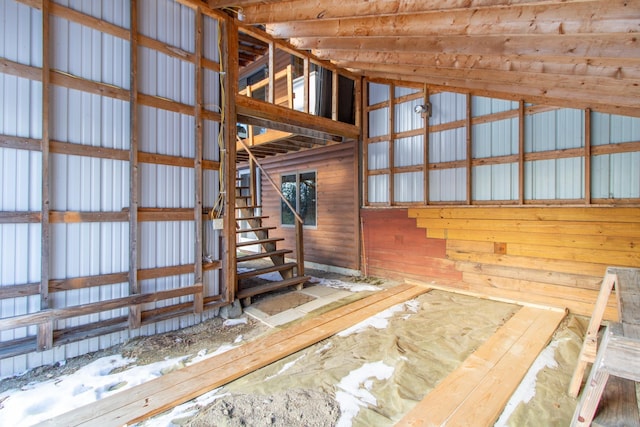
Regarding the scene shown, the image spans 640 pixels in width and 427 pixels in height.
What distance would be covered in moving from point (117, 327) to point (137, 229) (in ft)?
3.37

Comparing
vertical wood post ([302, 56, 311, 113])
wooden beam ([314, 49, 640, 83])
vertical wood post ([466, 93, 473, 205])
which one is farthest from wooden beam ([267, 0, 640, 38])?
vertical wood post ([466, 93, 473, 205])

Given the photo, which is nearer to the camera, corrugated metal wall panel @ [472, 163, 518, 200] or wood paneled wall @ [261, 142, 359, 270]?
corrugated metal wall panel @ [472, 163, 518, 200]

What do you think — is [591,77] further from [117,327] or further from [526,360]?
[117,327]

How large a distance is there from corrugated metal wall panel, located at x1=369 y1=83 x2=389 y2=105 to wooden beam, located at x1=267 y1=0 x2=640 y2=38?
8.13 ft

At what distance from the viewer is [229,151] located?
398cm

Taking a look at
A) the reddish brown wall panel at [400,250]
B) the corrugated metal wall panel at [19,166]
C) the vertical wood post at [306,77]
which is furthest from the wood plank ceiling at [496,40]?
the reddish brown wall panel at [400,250]

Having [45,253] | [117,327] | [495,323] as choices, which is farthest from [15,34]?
[495,323]

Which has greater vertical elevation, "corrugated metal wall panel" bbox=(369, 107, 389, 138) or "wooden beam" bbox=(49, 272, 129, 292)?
"corrugated metal wall panel" bbox=(369, 107, 389, 138)

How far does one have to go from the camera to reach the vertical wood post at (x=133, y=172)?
3.18 m

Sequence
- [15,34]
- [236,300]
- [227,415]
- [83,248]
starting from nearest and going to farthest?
1. [227,415]
2. [15,34]
3. [83,248]
4. [236,300]

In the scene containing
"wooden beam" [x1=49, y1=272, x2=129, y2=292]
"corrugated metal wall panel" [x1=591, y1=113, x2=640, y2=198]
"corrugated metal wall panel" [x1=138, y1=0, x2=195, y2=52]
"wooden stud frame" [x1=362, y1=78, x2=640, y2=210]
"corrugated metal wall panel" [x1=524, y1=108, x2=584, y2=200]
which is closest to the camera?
"wooden beam" [x1=49, y1=272, x2=129, y2=292]

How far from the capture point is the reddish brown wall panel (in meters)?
5.11

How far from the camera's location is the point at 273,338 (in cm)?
317

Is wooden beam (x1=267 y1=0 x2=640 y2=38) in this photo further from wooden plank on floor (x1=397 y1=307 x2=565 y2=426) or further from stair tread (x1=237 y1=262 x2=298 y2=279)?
stair tread (x1=237 y1=262 x2=298 y2=279)
